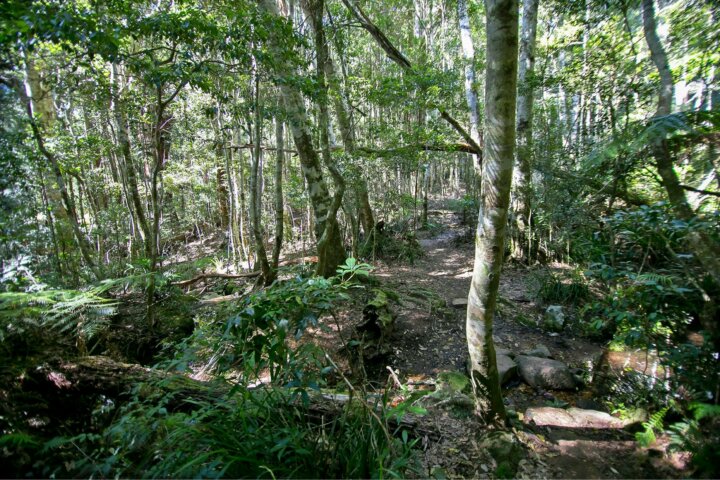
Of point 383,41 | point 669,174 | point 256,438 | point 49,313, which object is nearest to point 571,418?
point 669,174

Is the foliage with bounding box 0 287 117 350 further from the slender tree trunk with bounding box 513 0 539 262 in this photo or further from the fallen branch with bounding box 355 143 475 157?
the slender tree trunk with bounding box 513 0 539 262

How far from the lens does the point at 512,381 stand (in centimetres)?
434

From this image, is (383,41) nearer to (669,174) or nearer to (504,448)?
(669,174)

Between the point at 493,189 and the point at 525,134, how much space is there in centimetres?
667

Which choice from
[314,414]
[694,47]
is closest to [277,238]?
[314,414]

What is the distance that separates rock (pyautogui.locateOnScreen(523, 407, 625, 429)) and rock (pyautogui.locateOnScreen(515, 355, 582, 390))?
527 mm

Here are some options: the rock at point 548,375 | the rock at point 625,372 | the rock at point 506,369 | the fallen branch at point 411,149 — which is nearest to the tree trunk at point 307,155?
the fallen branch at point 411,149

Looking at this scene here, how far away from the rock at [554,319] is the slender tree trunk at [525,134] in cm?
300

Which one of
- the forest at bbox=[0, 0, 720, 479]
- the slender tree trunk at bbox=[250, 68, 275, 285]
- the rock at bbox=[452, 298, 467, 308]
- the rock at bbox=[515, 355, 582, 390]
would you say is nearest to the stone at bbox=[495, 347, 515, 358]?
the forest at bbox=[0, 0, 720, 479]

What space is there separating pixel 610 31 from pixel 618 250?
4228mm

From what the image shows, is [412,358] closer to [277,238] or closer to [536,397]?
[536,397]

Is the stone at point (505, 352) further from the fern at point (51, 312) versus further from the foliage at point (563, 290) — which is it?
the fern at point (51, 312)

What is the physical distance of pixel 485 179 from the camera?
260 cm

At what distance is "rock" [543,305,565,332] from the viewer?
5.73 metres
